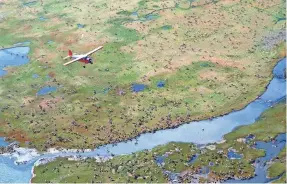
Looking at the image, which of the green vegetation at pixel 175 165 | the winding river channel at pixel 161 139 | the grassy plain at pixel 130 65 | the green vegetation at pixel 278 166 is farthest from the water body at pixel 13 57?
the green vegetation at pixel 278 166

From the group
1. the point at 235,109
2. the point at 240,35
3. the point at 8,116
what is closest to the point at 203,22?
the point at 240,35

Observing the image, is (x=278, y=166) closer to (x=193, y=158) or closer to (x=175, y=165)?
(x=193, y=158)

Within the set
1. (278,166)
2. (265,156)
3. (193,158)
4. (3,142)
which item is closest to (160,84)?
(193,158)

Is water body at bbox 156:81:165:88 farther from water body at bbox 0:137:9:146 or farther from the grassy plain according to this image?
water body at bbox 0:137:9:146

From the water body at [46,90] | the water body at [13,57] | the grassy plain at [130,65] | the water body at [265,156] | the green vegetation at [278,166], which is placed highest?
the green vegetation at [278,166]

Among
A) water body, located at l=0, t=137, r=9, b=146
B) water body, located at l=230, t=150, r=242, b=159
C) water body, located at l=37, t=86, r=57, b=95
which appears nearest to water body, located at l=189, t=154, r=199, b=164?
water body, located at l=230, t=150, r=242, b=159

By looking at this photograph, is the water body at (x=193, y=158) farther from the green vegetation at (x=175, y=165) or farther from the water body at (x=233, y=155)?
the water body at (x=233, y=155)

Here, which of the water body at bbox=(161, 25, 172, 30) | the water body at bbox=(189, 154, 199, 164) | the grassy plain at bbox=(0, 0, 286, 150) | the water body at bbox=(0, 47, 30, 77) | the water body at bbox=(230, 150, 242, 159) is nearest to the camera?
the water body at bbox=(230, 150, 242, 159)
